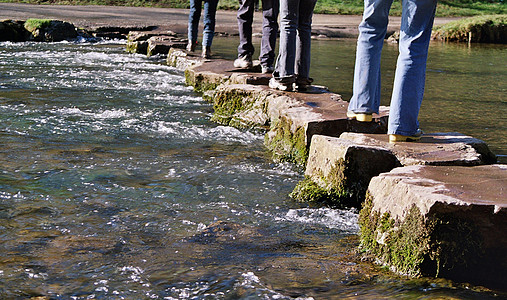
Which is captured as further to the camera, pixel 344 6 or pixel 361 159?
pixel 344 6

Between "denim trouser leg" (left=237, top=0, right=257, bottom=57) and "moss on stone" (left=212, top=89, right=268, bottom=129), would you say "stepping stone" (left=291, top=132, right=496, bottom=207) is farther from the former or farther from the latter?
"denim trouser leg" (left=237, top=0, right=257, bottom=57)

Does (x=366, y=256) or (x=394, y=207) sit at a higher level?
(x=394, y=207)

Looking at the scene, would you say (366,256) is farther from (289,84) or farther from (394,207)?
(289,84)

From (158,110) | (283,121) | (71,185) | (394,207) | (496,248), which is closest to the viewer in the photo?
(496,248)

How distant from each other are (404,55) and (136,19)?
45.7 ft

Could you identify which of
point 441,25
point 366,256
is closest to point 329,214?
point 366,256

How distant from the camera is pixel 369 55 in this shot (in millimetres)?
4109

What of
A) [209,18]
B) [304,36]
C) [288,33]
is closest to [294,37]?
[288,33]

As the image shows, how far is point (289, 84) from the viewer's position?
579 cm

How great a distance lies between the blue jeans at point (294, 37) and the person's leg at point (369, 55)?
4.19 feet

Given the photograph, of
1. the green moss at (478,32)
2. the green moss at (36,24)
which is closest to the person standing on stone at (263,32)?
the green moss at (36,24)

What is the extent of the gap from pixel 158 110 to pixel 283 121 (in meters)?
2.00

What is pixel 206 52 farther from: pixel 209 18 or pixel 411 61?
pixel 411 61

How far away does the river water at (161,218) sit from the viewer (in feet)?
8.83
